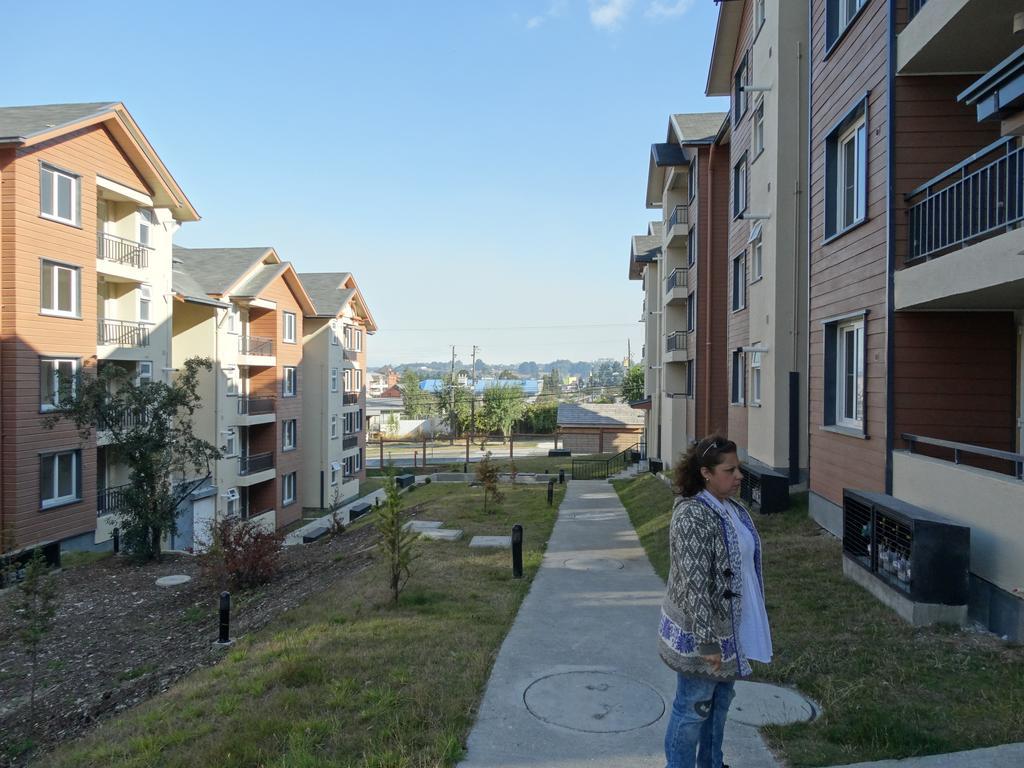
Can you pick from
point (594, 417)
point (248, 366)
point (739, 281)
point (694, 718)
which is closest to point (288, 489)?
point (248, 366)

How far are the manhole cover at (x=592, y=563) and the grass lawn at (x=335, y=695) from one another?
2.19 meters

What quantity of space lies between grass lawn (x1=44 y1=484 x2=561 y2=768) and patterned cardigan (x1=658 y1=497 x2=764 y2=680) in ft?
5.77

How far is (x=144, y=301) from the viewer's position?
75.2ft

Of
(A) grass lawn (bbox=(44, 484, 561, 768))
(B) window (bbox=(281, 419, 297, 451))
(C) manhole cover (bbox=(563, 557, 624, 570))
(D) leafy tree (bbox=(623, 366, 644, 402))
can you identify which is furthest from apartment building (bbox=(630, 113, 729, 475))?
(D) leafy tree (bbox=(623, 366, 644, 402))

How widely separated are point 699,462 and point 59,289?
65.8 feet

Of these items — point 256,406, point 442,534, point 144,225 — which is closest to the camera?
point 442,534

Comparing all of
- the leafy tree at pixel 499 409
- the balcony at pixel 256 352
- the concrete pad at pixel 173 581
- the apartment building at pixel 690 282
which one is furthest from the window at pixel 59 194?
the leafy tree at pixel 499 409

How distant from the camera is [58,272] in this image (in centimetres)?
1889

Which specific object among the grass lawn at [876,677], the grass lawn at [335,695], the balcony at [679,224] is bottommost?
the grass lawn at [335,695]

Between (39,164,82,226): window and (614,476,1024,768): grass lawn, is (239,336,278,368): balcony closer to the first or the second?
(39,164,82,226): window

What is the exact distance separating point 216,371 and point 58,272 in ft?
29.8

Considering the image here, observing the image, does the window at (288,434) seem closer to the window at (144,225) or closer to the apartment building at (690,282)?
the window at (144,225)

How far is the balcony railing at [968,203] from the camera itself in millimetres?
6594

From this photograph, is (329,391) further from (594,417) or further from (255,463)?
(594,417)
